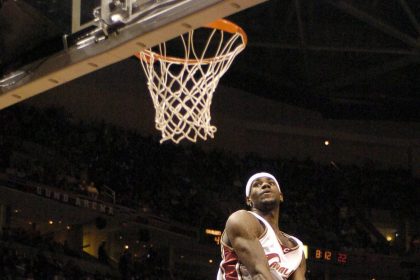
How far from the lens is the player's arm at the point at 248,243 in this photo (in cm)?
428

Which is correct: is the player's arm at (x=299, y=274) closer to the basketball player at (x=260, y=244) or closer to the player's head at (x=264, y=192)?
the basketball player at (x=260, y=244)

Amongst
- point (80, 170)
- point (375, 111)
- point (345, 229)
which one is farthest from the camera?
point (375, 111)

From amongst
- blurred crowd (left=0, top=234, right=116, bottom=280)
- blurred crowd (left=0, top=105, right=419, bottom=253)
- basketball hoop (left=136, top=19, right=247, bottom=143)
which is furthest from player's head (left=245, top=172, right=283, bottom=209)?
blurred crowd (left=0, top=105, right=419, bottom=253)

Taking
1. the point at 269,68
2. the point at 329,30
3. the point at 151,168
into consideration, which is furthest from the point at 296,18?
the point at 151,168

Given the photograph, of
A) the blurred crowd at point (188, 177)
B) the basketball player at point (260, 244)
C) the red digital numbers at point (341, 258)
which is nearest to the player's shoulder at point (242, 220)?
the basketball player at point (260, 244)

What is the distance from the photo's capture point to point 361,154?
29797mm

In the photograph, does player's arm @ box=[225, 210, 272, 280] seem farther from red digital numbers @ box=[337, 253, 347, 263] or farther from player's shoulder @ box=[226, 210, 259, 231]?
red digital numbers @ box=[337, 253, 347, 263]

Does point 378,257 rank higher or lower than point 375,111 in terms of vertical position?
lower

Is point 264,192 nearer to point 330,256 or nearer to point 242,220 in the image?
point 242,220

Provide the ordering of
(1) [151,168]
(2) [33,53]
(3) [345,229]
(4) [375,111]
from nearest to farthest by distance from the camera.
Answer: (2) [33,53] < (1) [151,168] < (3) [345,229] < (4) [375,111]

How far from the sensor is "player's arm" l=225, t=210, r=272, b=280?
4281 mm

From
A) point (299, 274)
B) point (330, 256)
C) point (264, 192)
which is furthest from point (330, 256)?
point (264, 192)

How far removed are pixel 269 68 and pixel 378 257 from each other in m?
6.30

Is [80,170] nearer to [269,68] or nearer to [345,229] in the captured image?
[269,68]
